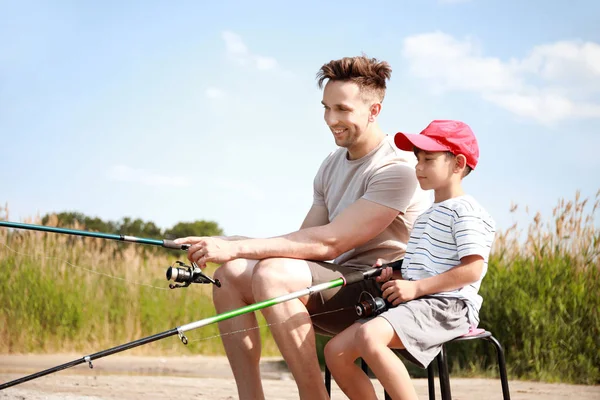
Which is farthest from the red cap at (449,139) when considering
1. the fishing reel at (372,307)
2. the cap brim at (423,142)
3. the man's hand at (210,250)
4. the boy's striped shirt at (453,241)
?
the man's hand at (210,250)

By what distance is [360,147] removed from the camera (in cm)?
304

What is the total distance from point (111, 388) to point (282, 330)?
252cm

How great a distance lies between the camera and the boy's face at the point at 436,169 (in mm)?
2574

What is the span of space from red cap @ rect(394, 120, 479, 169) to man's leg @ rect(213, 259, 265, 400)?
2.47 ft

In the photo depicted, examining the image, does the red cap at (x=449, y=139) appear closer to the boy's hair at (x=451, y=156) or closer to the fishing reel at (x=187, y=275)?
the boy's hair at (x=451, y=156)

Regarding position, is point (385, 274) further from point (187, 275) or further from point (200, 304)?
point (200, 304)

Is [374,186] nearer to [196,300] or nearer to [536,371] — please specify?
[536,371]

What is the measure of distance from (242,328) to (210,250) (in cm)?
32

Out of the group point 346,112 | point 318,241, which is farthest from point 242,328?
point 346,112

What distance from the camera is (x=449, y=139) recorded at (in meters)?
Answer: 2.56

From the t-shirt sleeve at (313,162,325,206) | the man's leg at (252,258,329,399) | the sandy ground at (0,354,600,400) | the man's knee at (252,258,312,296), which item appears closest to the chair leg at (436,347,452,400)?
the man's leg at (252,258,329,399)

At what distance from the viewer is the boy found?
238 cm

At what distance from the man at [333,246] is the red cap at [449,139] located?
1.02ft

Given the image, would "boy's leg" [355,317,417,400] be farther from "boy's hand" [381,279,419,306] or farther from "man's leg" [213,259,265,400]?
"man's leg" [213,259,265,400]
